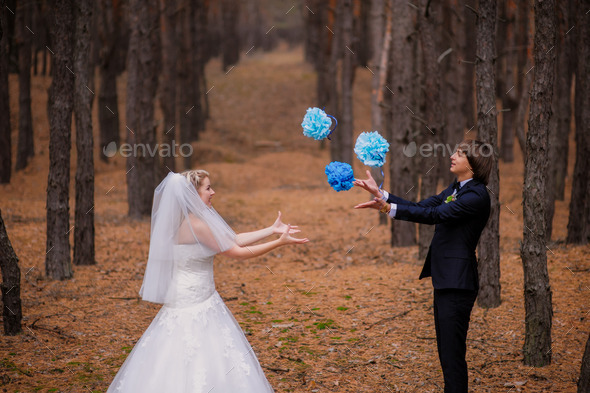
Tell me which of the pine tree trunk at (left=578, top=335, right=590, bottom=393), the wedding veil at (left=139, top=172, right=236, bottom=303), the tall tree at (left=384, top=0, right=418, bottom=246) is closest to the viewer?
the pine tree trunk at (left=578, top=335, right=590, bottom=393)

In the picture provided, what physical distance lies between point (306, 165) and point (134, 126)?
11315mm

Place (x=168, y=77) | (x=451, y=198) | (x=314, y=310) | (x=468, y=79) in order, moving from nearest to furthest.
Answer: (x=451, y=198) → (x=314, y=310) → (x=168, y=77) → (x=468, y=79)

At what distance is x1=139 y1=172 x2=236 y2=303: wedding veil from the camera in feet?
15.8

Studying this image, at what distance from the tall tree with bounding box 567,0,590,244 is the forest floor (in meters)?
0.45

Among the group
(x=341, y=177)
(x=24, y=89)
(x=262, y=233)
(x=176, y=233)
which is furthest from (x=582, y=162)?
(x=24, y=89)

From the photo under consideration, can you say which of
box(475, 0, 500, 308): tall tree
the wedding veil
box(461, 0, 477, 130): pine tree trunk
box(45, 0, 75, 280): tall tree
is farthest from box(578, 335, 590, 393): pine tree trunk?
box(461, 0, 477, 130): pine tree trunk

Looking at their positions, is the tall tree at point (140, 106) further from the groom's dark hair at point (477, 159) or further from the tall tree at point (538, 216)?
the groom's dark hair at point (477, 159)

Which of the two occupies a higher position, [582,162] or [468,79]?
[468,79]

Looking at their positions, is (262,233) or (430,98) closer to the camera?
(262,233)

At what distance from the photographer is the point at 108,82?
2072 centimetres

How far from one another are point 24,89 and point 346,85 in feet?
38.2

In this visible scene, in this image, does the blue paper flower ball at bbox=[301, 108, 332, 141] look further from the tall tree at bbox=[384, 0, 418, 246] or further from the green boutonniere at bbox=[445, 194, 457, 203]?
the tall tree at bbox=[384, 0, 418, 246]

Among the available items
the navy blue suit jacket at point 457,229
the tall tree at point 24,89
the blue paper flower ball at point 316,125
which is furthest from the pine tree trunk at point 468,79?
the navy blue suit jacket at point 457,229

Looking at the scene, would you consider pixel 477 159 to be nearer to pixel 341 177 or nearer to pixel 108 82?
pixel 341 177
